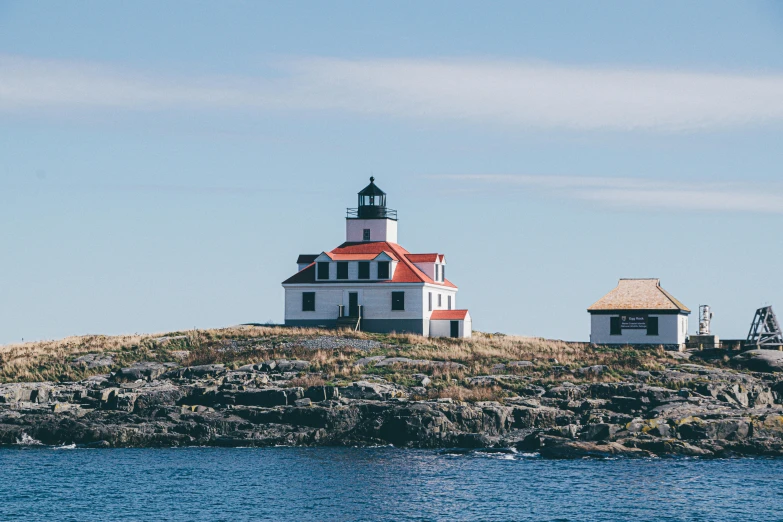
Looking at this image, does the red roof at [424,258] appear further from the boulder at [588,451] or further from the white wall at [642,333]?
the boulder at [588,451]

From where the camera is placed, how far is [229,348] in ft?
229

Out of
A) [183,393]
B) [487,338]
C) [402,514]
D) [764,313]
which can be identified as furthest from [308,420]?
[764,313]

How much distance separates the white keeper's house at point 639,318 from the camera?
7144cm

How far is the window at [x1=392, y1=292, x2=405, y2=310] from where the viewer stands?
2928 inches

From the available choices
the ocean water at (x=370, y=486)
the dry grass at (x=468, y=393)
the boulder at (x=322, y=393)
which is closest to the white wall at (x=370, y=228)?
the dry grass at (x=468, y=393)

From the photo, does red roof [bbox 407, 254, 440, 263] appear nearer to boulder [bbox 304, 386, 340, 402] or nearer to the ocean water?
boulder [bbox 304, 386, 340, 402]

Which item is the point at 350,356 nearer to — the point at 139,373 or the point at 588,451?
the point at 139,373

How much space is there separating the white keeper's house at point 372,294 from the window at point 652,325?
12.2 metres

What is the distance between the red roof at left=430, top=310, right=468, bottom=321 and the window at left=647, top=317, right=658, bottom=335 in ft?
40.2

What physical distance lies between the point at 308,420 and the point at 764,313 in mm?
33631

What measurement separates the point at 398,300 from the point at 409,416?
21295 mm

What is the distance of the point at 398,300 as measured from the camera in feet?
244

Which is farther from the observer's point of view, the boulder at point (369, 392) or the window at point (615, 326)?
the window at point (615, 326)

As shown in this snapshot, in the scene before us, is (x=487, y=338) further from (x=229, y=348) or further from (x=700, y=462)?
(x=700, y=462)
